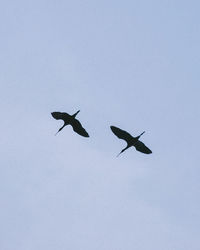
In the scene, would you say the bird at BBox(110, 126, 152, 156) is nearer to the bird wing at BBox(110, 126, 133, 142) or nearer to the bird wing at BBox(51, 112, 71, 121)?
the bird wing at BBox(110, 126, 133, 142)

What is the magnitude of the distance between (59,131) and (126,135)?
21.0 ft

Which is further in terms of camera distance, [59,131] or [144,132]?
[59,131]

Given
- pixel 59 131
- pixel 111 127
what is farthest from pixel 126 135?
pixel 59 131

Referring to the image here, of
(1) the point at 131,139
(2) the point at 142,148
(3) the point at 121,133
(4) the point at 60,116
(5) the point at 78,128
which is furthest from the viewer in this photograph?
(5) the point at 78,128

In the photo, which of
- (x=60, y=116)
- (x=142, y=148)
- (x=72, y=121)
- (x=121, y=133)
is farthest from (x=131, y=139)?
(x=60, y=116)

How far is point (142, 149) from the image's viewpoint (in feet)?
238

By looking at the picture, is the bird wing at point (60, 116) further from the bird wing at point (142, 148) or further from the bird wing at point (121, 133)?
the bird wing at point (142, 148)

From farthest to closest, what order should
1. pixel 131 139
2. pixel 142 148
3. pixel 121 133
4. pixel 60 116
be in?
pixel 60 116
pixel 121 133
pixel 131 139
pixel 142 148

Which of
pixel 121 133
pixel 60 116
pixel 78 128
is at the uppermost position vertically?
pixel 121 133

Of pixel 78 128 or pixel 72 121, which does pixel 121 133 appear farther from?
pixel 72 121

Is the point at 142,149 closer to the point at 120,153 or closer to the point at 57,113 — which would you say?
the point at 120,153

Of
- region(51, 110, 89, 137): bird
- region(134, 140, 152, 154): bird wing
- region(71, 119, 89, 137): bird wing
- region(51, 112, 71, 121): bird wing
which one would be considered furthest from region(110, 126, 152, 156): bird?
region(51, 112, 71, 121): bird wing

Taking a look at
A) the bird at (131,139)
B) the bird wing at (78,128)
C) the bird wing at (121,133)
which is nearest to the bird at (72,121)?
the bird wing at (78,128)

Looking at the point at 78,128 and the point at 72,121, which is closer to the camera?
the point at 72,121
